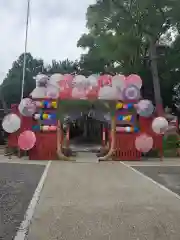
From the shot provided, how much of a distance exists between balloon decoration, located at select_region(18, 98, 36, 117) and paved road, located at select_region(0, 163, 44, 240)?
7.15 metres

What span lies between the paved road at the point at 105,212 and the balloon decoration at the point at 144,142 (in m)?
9.51

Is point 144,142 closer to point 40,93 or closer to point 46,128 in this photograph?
point 46,128

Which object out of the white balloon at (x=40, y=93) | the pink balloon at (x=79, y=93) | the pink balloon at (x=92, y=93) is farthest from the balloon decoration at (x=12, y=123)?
the pink balloon at (x=92, y=93)

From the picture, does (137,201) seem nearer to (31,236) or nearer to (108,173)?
(31,236)

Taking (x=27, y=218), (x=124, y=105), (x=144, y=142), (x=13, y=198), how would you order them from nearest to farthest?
(x=27, y=218) → (x=13, y=198) → (x=144, y=142) → (x=124, y=105)

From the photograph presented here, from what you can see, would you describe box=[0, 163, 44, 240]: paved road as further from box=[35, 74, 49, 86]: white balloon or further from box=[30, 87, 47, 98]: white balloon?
box=[35, 74, 49, 86]: white balloon

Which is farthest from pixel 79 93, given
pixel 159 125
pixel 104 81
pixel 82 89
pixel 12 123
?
pixel 159 125

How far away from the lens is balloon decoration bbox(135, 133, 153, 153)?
22.4 m

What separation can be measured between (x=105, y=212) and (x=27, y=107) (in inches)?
570

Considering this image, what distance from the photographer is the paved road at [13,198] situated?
6883mm

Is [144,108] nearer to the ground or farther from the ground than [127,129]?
farther from the ground

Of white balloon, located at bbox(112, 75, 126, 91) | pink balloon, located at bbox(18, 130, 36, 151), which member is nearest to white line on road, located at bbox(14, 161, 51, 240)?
pink balloon, located at bbox(18, 130, 36, 151)

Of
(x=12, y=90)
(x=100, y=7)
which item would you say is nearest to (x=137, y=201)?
(x=100, y=7)

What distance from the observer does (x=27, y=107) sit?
72.1 feet
